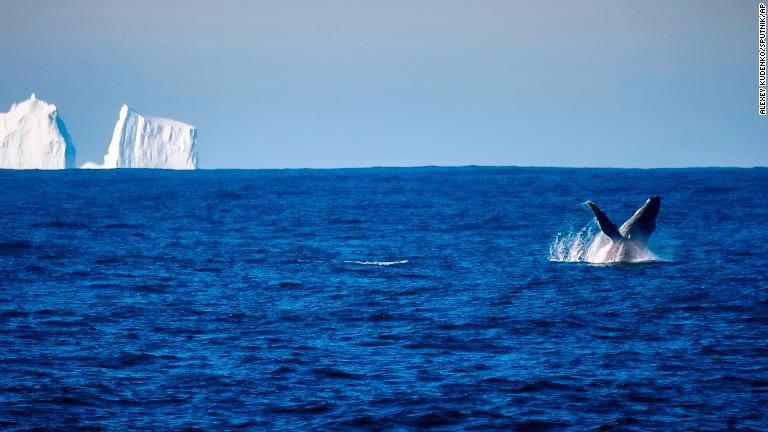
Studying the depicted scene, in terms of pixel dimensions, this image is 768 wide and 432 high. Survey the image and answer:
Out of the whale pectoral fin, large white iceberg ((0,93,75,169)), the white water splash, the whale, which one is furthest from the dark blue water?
large white iceberg ((0,93,75,169))

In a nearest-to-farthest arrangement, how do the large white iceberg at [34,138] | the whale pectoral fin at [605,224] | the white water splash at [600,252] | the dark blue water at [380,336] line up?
the dark blue water at [380,336] < the whale pectoral fin at [605,224] < the white water splash at [600,252] < the large white iceberg at [34,138]

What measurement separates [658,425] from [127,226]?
45.4 m

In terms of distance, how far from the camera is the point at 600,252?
1485 inches

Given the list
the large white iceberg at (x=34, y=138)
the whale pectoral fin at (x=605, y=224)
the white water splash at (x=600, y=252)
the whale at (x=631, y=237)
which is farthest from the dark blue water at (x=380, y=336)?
the large white iceberg at (x=34, y=138)

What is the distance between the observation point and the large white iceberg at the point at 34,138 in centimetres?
17525

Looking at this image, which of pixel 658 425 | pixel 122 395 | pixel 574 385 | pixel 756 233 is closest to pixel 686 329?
pixel 574 385

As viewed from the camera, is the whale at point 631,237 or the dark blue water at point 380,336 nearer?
the dark blue water at point 380,336

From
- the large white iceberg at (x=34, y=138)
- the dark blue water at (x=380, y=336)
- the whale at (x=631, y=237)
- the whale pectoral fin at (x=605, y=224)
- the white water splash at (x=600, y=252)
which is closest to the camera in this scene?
the dark blue water at (x=380, y=336)

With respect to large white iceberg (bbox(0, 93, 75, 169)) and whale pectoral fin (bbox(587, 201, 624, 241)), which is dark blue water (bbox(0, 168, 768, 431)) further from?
large white iceberg (bbox(0, 93, 75, 169))

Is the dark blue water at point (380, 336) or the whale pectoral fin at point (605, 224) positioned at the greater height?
the whale pectoral fin at point (605, 224)

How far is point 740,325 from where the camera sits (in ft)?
77.2

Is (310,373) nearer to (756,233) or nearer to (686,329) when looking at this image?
(686,329)

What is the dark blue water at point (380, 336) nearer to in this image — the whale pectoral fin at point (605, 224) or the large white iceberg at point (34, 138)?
the whale pectoral fin at point (605, 224)

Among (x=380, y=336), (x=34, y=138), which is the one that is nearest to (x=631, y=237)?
(x=380, y=336)
